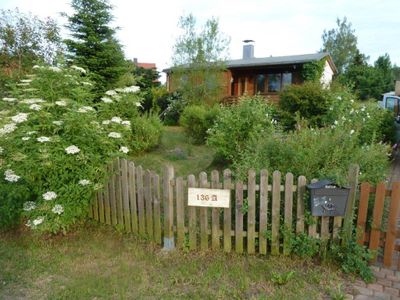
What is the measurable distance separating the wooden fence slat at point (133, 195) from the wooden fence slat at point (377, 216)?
2.79 meters

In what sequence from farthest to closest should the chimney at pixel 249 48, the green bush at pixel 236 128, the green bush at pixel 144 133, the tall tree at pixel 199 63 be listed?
the chimney at pixel 249 48 < the tall tree at pixel 199 63 < the green bush at pixel 144 133 < the green bush at pixel 236 128

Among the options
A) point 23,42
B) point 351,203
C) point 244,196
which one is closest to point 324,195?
point 351,203

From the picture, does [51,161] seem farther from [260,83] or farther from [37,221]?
[260,83]

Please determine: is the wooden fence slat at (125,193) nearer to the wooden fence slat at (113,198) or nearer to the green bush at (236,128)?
the wooden fence slat at (113,198)

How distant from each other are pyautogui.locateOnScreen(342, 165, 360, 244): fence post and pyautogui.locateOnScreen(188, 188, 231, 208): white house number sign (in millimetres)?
1270

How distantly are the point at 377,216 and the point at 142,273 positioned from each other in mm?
2558

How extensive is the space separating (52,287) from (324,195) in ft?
9.57

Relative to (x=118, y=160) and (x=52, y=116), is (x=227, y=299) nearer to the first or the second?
(x=118, y=160)

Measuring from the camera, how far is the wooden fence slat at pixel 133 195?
12.7 ft

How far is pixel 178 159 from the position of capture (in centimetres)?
841

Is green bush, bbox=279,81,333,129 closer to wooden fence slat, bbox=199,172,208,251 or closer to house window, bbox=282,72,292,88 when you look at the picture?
wooden fence slat, bbox=199,172,208,251

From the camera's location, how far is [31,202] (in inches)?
148

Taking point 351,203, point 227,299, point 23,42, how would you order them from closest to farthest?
point 227,299 < point 351,203 < point 23,42

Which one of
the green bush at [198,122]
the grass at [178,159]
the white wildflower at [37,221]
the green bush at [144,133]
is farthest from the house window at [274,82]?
the white wildflower at [37,221]
